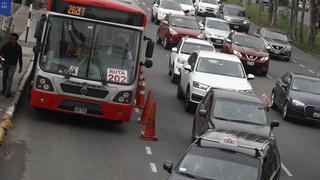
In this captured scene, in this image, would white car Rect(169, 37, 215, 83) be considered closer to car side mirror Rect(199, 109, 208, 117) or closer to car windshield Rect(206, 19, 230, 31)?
car side mirror Rect(199, 109, 208, 117)

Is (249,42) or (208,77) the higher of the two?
(208,77)

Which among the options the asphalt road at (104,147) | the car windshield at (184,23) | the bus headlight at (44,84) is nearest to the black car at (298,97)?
the asphalt road at (104,147)

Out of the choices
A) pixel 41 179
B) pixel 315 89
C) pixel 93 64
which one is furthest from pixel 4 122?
pixel 315 89

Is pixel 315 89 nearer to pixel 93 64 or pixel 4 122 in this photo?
pixel 93 64

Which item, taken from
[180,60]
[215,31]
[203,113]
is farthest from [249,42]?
[203,113]

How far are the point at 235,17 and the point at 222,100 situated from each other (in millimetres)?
37987

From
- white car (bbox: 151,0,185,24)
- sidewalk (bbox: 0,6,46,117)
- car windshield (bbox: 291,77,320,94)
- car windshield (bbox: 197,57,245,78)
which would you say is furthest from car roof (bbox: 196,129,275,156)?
white car (bbox: 151,0,185,24)

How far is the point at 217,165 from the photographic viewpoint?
11.6m

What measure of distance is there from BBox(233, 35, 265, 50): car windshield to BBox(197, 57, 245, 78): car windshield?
11.6 metres

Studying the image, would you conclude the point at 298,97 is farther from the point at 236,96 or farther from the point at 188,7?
the point at 188,7

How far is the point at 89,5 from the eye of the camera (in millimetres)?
18578

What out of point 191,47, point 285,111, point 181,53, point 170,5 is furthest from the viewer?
point 170,5

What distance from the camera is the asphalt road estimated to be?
1481 centimetres

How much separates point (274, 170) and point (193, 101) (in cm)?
1035
